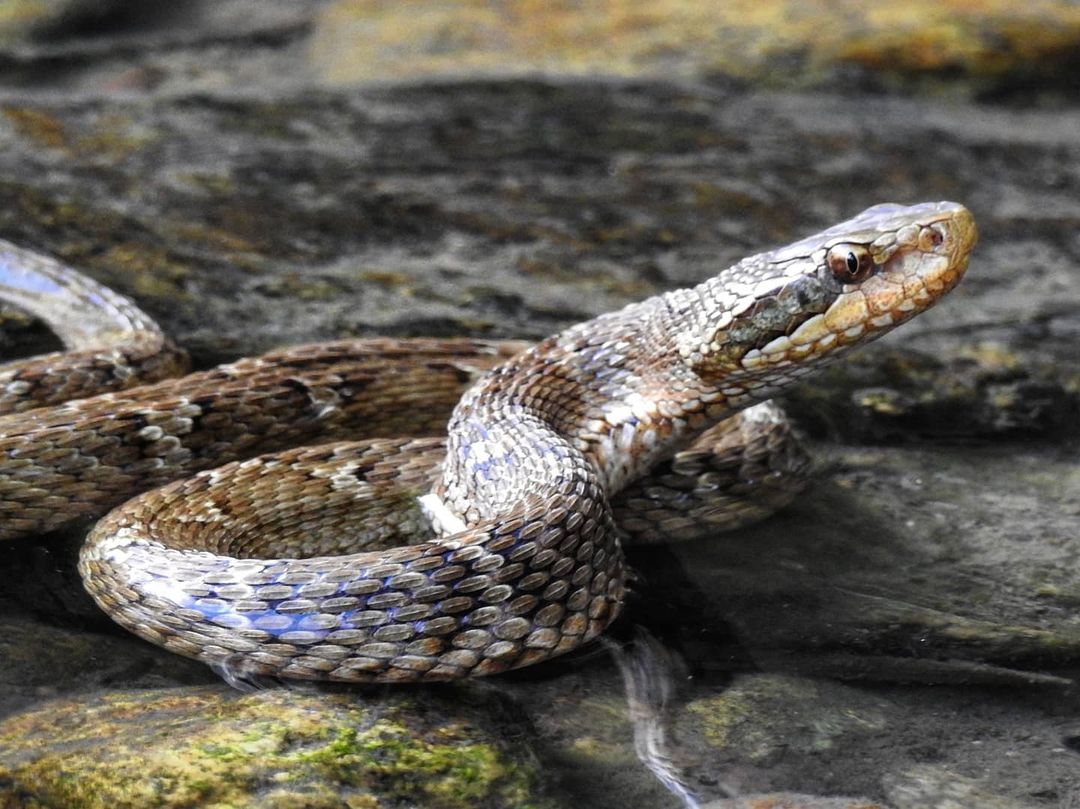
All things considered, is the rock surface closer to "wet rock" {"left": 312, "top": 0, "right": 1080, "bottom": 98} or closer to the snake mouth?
"wet rock" {"left": 312, "top": 0, "right": 1080, "bottom": 98}

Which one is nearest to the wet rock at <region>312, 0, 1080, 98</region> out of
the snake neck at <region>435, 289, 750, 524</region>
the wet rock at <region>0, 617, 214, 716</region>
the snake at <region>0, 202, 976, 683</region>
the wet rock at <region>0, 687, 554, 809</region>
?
the snake at <region>0, 202, 976, 683</region>

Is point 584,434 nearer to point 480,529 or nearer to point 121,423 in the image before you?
point 480,529

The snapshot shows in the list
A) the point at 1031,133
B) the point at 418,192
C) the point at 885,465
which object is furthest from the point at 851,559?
the point at 1031,133

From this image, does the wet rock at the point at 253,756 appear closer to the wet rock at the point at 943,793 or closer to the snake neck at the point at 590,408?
the wet rock at the point at 943,793

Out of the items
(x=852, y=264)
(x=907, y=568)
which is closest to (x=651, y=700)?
(x=907, y=568)

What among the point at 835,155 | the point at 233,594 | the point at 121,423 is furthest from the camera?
the point at 835,155
